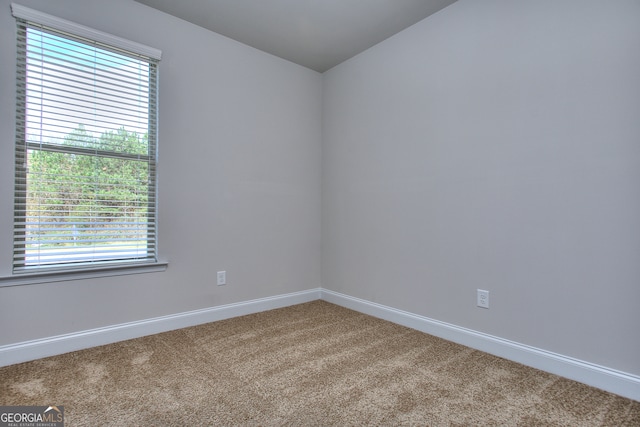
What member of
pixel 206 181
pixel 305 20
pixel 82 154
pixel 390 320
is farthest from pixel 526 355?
pixel 82 154

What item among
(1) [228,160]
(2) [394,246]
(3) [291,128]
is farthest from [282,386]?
(3) [291,128]

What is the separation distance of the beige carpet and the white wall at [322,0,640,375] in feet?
1.08

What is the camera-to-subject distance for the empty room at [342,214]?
1687 mm

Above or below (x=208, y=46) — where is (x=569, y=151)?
below

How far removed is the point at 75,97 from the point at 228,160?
1138 mm

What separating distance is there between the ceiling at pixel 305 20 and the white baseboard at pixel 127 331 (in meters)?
2.38

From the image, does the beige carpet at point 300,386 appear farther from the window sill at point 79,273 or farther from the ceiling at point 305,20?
the ceiling at point 305,20

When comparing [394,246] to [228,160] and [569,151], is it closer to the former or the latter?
[569,151]

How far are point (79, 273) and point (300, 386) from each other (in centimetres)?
166

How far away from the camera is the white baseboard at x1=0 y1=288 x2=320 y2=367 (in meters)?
2.00

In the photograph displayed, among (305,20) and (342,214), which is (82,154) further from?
(342,214)

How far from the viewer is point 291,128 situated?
3.36 m

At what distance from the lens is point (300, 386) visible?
5.71 ft

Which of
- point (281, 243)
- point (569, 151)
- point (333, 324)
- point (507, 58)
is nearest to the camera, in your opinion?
point (569, 151)
